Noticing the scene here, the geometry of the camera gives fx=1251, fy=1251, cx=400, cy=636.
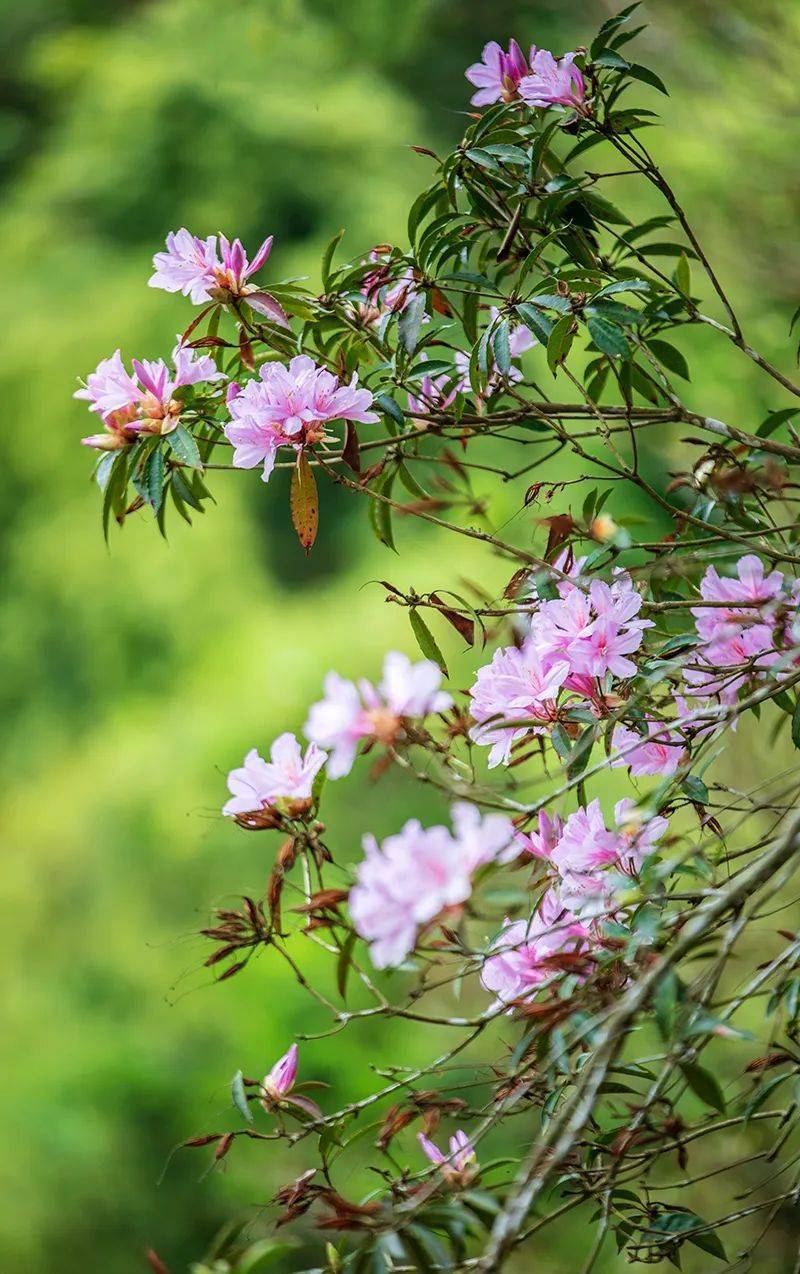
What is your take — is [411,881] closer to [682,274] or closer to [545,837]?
[545,837]

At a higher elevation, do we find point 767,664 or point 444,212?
point 444,212

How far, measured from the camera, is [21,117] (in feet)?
10.2

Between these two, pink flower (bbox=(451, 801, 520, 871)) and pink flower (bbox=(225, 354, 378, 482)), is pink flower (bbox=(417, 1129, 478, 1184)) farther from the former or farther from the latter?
pink flower (bbox=(225, 354, 378, 482))

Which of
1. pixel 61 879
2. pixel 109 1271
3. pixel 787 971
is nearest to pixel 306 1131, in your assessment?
pixel 787 971

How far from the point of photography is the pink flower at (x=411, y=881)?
16.6 inches

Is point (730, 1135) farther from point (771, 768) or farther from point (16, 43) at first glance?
point (16, 43)

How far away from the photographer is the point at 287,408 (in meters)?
0.65

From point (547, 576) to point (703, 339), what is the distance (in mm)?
2009

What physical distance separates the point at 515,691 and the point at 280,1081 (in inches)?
9.0

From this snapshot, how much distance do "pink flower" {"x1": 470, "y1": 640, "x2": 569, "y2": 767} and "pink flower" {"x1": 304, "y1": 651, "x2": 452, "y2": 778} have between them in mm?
156

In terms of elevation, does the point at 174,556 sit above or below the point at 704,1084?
above

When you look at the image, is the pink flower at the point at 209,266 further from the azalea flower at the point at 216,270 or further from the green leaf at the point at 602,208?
the green leaf at the point at 602,208

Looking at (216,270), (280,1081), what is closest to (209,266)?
(216,270)

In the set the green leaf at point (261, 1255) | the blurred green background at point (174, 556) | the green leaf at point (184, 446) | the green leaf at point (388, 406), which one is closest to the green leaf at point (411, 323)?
the green leaf at point (388, 406)
